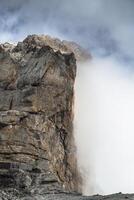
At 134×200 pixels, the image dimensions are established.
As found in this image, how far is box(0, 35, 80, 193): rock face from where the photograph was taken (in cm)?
13050

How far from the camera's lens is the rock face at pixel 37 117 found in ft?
428

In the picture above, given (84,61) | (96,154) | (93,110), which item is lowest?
(96,154)

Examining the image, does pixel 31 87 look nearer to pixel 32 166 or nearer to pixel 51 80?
pixel 51 80

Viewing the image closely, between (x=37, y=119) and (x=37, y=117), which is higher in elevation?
(x=37, y=117)

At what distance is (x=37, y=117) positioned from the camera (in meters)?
138

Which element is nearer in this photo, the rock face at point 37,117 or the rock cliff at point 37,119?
the rock cliff at point 37,119

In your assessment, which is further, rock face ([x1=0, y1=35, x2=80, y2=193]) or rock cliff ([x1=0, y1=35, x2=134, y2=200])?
rock face ([x1=0, y1=35, x2=80, y2=193])

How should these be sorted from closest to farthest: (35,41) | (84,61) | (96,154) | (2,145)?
(2,145), (35,41), (96,154), (84,61)

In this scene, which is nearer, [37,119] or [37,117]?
[37,119]

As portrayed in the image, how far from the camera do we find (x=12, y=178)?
121 metres

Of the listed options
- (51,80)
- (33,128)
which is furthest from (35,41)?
(33,128)

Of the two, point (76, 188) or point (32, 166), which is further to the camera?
point (76, 188)

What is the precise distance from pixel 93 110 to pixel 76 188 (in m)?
44.8

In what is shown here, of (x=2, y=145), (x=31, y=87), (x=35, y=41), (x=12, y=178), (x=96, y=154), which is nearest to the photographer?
(x=12, y=178)
